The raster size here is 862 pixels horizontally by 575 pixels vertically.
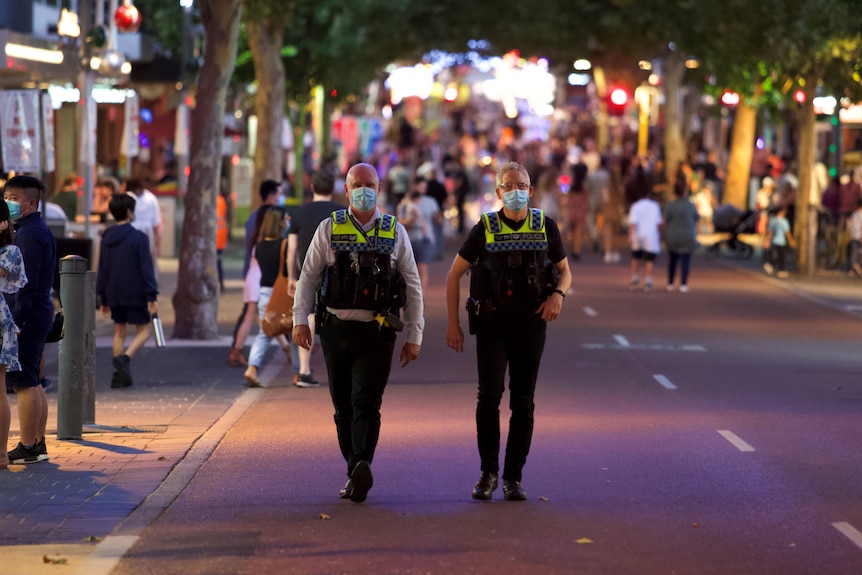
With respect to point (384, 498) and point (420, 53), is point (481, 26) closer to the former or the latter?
point (420, 53)

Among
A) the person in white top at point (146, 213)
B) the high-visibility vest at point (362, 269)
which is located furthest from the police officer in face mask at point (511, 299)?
the person in white top at point (146, 213)

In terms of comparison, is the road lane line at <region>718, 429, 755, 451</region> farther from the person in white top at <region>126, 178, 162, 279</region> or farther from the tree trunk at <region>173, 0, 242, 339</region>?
the person in white top at <region>126, 178, 162, 279</region>

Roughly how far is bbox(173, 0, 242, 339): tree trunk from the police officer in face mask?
10.7 metres

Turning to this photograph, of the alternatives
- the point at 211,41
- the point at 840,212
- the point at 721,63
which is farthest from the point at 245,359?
the point at 721,63

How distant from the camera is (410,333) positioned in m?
9.97

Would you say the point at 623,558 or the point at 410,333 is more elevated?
the point at 410,333

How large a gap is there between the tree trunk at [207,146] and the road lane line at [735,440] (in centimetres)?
857

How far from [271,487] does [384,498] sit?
75 centimetres

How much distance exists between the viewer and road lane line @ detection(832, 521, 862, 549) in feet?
29.1

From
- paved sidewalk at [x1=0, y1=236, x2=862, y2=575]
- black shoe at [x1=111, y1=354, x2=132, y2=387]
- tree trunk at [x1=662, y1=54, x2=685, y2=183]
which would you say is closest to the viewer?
paved sidewalk at [x1=0, y1=236, x2=862, y2=575]

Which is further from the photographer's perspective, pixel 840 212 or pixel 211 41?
pixel 840 212

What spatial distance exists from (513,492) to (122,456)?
2942mm

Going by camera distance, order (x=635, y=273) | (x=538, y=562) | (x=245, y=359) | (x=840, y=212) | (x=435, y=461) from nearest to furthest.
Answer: (x=538, y=562)
(x=435, y=461)
(x=245, y=359)
(x=635, y=273)
(x=840, y=212)

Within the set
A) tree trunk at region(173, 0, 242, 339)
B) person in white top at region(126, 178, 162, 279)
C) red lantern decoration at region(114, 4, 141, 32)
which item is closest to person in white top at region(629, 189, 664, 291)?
red lantern decoration at region(114, 4, 141, 32)
